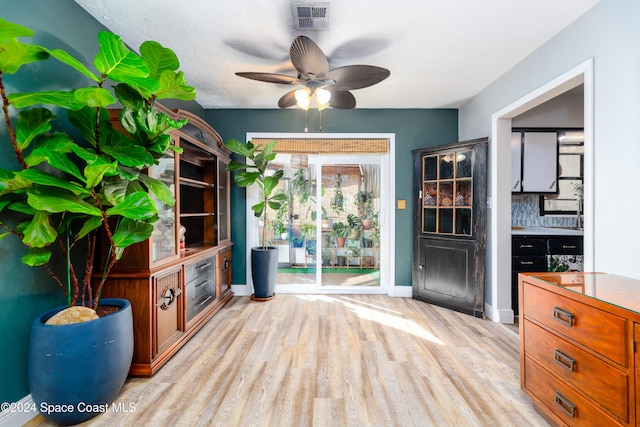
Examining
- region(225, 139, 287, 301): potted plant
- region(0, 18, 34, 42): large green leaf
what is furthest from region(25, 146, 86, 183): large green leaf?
region(225, 139, 287, 301): potted plant

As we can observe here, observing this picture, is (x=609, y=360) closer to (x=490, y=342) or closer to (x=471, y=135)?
(x=490, y=342)

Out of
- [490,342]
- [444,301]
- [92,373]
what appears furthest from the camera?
[444,301]

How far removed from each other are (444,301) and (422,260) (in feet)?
1.82

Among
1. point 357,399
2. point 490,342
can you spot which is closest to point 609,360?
point 357,399

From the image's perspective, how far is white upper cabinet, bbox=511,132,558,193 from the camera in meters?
3.52

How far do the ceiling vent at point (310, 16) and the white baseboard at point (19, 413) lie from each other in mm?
2917

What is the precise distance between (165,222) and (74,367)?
1078mm

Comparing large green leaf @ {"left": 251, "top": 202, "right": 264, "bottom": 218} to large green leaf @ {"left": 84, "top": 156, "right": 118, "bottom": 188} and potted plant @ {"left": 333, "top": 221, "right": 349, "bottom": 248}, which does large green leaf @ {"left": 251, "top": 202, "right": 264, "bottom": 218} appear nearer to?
potted plant @ {"left": 333, "top": 221, "right": 349, "bottom": 248}

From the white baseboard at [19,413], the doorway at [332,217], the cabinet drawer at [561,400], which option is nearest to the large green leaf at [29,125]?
the white baseboard at [19,413]

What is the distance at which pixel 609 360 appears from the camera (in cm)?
121

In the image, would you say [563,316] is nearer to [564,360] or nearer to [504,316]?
[564,360]

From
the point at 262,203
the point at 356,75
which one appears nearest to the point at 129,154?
the point at 356,75

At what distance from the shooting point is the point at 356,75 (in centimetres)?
221

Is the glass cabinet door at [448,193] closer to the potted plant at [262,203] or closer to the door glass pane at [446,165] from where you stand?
the door glass pane at [446,165]
